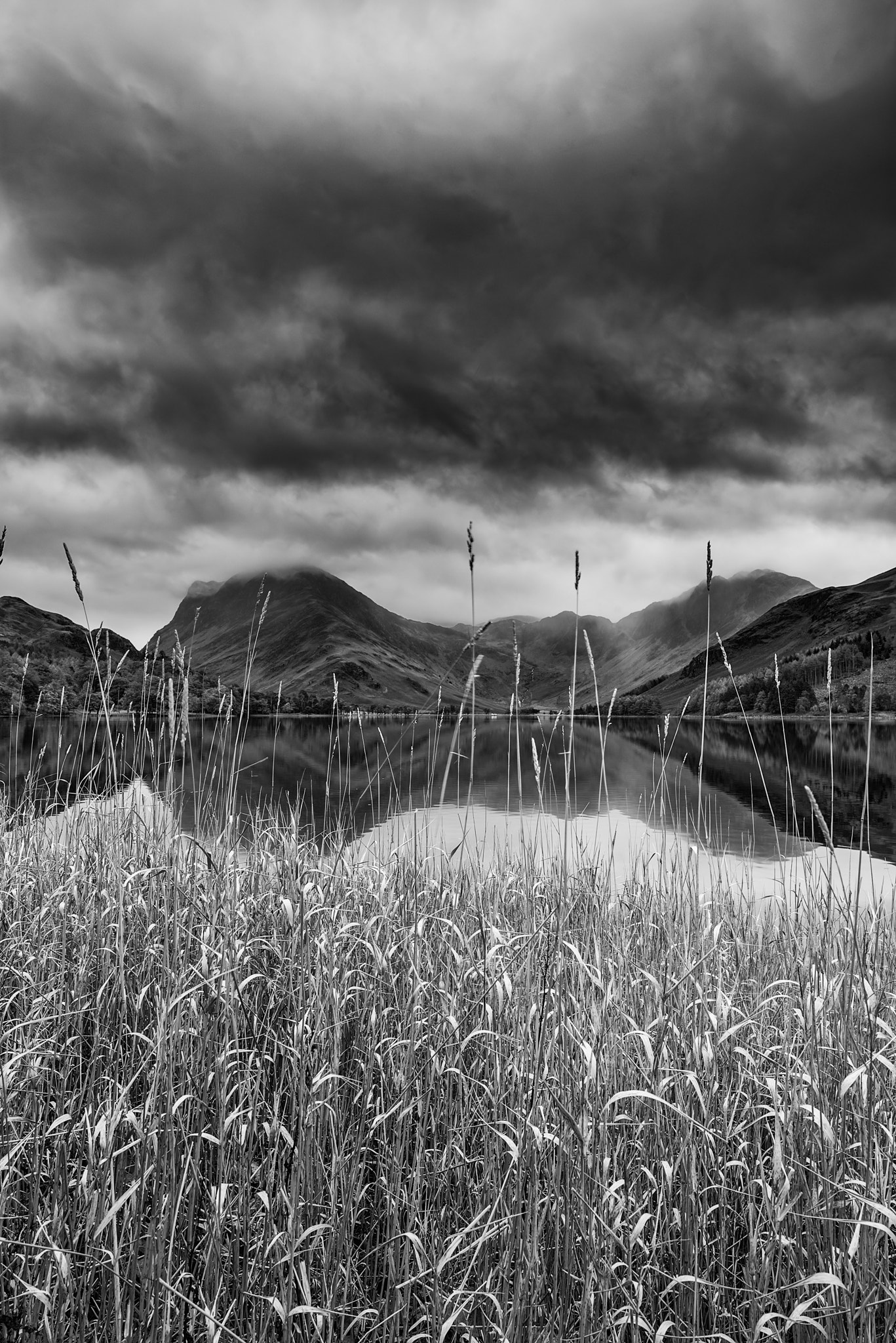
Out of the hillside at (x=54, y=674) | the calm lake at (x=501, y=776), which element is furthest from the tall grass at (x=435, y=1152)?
the hillside at (x=54, y=674)

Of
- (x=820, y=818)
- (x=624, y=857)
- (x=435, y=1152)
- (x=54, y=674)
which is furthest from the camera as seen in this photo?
(x=54, y=674)

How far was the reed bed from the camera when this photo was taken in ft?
9.71

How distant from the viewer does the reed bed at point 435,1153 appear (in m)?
2.96

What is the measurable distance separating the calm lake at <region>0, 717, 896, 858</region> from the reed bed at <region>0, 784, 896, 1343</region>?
181 centimetres


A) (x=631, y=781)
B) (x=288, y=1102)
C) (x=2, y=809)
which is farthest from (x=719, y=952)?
(x=631, y=781)

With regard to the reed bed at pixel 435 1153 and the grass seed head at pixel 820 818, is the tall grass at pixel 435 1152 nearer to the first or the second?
the reed bed at pixel 435 1153

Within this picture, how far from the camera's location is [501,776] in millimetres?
57906

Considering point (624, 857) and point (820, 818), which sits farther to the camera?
point (624, 857)

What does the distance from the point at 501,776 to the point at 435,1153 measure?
54283 millimetres

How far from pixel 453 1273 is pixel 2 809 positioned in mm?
11998

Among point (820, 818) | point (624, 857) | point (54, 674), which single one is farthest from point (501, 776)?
point (820, 818)

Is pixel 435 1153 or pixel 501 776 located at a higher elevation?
pixel 435 1153

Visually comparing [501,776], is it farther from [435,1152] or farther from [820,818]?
[820,818]

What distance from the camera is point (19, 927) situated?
673 centimetres
